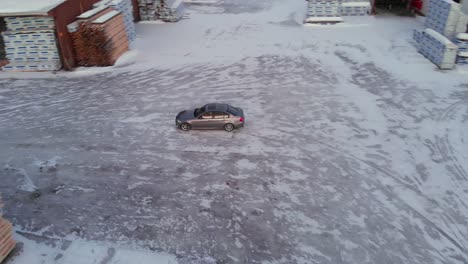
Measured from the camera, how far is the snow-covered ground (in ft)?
40.8

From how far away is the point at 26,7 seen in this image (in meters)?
23.9

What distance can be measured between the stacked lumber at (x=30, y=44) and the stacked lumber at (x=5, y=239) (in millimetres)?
15442

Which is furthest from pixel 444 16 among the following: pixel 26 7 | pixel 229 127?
pixel 26 7

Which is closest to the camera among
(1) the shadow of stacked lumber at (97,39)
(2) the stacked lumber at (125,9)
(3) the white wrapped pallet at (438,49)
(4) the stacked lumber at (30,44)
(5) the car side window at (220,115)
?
(5) the car side window at (220,115)

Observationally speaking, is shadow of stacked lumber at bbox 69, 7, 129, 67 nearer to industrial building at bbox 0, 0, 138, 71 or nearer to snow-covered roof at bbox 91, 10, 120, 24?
snow-covered roof at bbox 91, 10, 120, 24

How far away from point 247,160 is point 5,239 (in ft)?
29.4

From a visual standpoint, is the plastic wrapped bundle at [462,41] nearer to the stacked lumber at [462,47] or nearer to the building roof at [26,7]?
the stacked lumber at [462,47]

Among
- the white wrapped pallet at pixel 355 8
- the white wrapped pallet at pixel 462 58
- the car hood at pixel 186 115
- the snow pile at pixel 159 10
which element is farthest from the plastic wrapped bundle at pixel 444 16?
the snow pile at pixel 159 10

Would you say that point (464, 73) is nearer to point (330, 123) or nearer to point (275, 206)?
point (330, 123)

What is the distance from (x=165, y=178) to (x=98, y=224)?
3.18 metres

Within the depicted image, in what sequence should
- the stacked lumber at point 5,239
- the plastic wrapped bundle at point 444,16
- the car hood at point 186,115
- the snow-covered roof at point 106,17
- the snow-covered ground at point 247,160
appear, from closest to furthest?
the stacked lumber at point 5,239
the snow-covered ground at point 247,160
the car hood at point 186,115
the snow-covered roof at point 106,17
the plastic wrapped bundle at point 444,16

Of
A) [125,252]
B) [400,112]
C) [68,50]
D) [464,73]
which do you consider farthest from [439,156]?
[68,50]

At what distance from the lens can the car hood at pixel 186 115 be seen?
1809 cm

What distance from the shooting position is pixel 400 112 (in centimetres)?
1934
